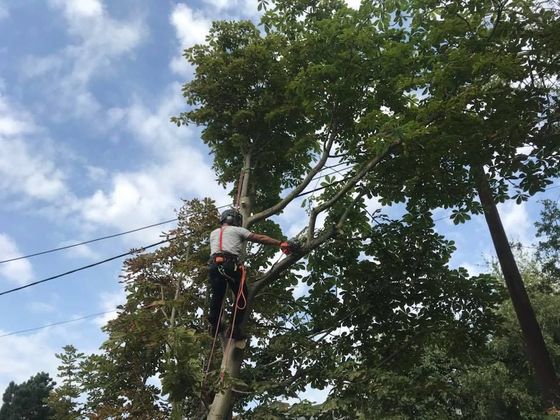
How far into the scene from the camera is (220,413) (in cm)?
668

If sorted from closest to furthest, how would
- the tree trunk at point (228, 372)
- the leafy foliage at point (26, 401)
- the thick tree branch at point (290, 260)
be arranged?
the tree trunk at point (228, 372) < the thick tree branch at point (290, 260) < the leafy foliage at point (26, 401)

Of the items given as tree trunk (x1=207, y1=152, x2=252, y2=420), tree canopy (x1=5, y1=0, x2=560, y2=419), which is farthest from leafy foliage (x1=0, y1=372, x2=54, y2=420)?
tree trunk (x1=207, y1=152, x2=252, y2=420)

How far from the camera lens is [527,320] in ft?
39.4

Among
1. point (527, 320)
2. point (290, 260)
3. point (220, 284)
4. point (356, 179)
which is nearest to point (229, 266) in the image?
point (220, 284)

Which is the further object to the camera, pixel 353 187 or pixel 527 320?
pixel 527 320

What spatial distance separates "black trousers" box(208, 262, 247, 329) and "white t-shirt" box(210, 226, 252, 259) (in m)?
0.22

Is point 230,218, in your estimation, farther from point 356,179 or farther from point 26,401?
point 26,401

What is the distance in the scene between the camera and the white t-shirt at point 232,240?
287 inches

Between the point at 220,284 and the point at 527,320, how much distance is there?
863 centimetres

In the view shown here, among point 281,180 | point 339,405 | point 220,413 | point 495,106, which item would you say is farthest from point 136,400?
point 495,106

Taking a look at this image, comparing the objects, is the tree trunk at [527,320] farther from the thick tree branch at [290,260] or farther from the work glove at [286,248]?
the work glove at [286,248]

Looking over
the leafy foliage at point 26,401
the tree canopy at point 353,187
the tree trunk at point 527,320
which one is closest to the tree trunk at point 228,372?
the tree canopy at point 353,187

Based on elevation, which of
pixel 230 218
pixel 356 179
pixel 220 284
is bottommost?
pixel 220 284

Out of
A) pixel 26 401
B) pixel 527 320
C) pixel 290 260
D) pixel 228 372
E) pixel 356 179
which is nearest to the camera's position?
pixel 228 372
